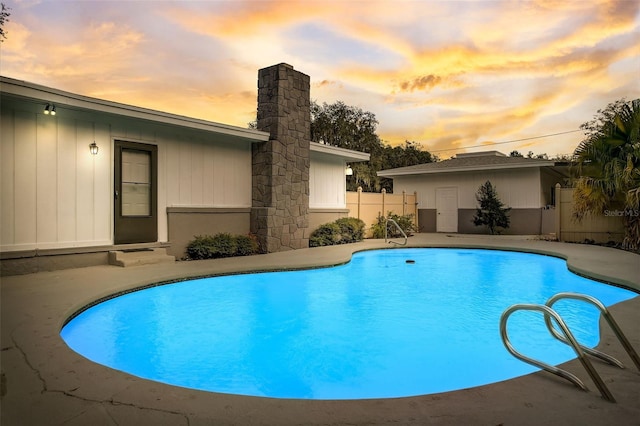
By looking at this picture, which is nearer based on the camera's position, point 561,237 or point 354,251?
point 354,251

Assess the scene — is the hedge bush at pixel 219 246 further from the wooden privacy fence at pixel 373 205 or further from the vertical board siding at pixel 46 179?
the wooden privacy fence at pixel 373 205

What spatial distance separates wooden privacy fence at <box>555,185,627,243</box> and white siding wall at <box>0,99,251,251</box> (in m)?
12.3

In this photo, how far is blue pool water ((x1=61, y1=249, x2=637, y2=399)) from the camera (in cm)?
349

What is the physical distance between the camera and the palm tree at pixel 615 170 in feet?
33.0

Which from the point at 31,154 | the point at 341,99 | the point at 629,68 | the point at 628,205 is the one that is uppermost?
the point at 341,99

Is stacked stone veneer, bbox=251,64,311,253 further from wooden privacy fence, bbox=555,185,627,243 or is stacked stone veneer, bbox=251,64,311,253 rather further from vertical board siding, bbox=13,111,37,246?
wooden privacy fence, bbox=555,185,627,243

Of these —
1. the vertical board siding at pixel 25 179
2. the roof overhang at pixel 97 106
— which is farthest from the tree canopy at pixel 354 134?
the vertical board siding at pixel 25 179

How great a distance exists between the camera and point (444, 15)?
10797mm

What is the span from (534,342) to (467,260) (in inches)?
251

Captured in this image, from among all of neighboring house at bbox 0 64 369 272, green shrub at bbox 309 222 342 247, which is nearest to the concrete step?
neighboring house at bbox 0 64 369 272

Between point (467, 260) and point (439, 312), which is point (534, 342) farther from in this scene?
point (467, 260)

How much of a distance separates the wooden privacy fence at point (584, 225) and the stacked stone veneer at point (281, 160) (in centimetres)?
919

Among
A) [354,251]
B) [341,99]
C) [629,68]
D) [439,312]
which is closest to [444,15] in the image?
[354,251]

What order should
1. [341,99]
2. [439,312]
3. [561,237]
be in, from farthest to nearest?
[341,99] < [561,237] < [439,312]
